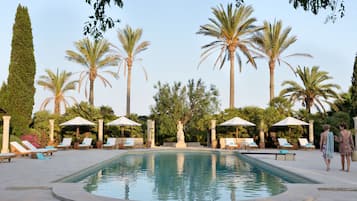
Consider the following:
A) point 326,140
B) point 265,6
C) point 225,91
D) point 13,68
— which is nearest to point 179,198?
point 265,6

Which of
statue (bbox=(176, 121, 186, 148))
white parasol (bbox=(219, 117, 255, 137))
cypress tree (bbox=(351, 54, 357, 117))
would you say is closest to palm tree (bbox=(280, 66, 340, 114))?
cypress tree (bbox=(351, 54, 357, 117))

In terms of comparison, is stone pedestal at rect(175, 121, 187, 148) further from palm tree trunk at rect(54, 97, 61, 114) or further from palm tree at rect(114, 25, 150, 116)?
palm tree trunk at rect(54, 97, 61, 114)

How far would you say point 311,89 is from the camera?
28.2m

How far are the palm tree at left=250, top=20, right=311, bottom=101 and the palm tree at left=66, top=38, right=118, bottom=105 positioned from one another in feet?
41.0

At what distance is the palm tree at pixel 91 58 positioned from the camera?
102 feet

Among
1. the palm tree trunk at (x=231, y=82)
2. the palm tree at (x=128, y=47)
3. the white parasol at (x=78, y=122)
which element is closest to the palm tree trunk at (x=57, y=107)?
the palm tree at (x=128, y=47)

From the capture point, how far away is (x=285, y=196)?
650cm

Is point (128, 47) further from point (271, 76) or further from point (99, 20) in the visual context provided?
point (99, 20)

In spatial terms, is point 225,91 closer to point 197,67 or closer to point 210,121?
point 197,67

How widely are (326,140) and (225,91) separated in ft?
69.1

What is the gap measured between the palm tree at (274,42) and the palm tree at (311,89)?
1.36 m

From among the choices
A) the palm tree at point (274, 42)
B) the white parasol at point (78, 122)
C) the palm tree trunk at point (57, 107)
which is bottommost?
the white parasol at point (78, 122)

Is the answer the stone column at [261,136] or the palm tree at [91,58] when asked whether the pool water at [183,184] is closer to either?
the stone column at [261,136]

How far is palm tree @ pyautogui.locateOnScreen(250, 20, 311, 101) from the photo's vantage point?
28406 mm
